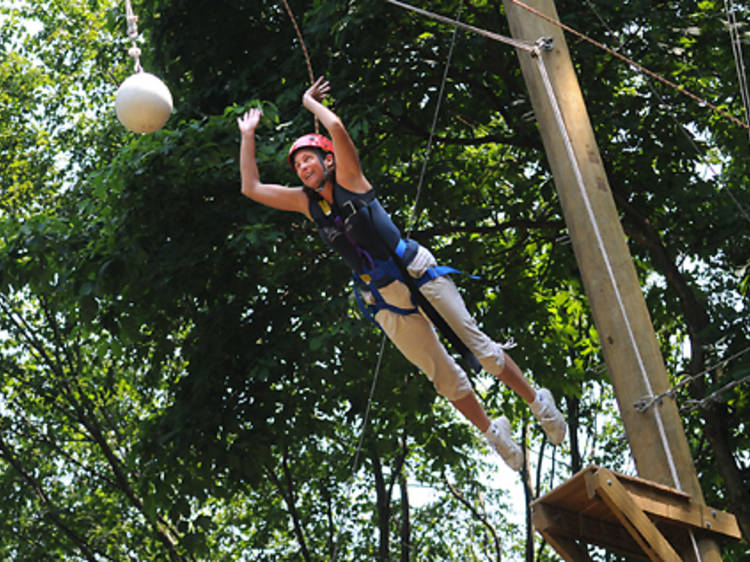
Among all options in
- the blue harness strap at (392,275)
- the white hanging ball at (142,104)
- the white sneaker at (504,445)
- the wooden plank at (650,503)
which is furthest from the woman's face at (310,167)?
the wooden plank at (650,503)

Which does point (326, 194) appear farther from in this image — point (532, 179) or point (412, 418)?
point (532, 179)

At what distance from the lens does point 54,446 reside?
43.0 feet

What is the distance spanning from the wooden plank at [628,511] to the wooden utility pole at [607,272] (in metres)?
0.32

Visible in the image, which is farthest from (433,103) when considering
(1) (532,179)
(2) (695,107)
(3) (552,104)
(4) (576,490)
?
(4) (576,490)

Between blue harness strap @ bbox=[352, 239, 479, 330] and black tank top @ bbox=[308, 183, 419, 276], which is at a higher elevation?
black tank top @ bbox=[308, 183, 419, 276]

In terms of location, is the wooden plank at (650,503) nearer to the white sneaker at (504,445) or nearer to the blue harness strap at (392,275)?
the white sneaker at (504,445)

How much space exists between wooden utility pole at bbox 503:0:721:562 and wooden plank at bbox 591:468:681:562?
0.32 m

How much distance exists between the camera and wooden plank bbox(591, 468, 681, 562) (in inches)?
131

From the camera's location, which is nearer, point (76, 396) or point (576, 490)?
point (576, 490)

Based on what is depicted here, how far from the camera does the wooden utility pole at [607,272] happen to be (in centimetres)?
378

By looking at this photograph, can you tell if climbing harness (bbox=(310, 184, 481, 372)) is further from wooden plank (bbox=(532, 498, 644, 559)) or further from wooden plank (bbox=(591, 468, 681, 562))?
wooden plank (bbox=(591, 468, 681, 562))

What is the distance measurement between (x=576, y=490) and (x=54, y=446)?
10790 millimetres

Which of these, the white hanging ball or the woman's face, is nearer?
the woman's face

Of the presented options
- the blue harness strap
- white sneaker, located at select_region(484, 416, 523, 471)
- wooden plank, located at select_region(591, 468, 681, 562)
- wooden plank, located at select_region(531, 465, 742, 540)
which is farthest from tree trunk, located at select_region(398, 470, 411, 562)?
wooden plank, located at select_region(591, 468, 681, 562)
